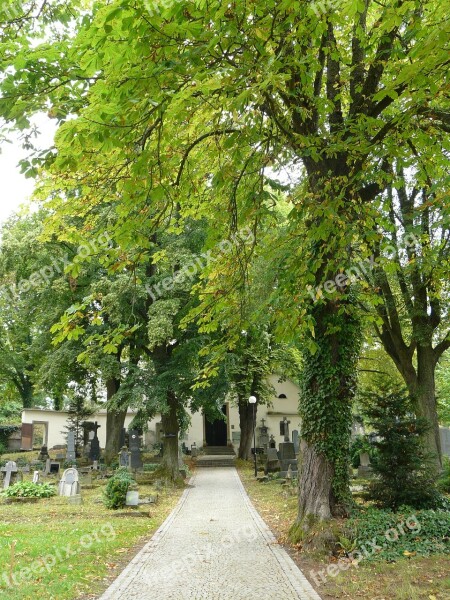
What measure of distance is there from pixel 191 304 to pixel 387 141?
1177 centimetres

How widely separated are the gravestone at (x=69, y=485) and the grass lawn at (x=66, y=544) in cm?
93

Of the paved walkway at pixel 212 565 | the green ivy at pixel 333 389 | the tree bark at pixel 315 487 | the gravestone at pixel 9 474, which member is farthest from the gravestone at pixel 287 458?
the green ivy at pixel 333 389

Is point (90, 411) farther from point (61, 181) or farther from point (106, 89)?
point (106, 89)

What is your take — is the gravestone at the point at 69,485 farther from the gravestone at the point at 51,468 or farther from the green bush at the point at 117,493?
the gravestone at the point at 51,468

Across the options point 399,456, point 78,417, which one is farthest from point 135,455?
point 399,456

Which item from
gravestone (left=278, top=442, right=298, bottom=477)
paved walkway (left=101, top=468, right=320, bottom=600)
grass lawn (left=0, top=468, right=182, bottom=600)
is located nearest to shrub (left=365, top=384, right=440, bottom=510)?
paved walkway (left=101, top=468, right=320, bottom=600)

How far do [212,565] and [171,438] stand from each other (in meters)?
12.3

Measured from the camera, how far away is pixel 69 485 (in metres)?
15.7

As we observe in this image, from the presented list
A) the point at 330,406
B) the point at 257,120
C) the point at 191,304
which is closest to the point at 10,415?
the point at 191,304

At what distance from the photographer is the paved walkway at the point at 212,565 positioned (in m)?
6.25

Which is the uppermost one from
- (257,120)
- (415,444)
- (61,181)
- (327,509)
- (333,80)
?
(333,80)

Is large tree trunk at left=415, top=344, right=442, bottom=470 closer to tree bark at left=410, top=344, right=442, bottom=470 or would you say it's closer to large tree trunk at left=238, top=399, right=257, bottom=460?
tree bark at left=410, top=344, right=442, bottom=470

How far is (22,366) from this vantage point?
31.3 m

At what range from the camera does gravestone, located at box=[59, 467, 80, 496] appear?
15625 mm
